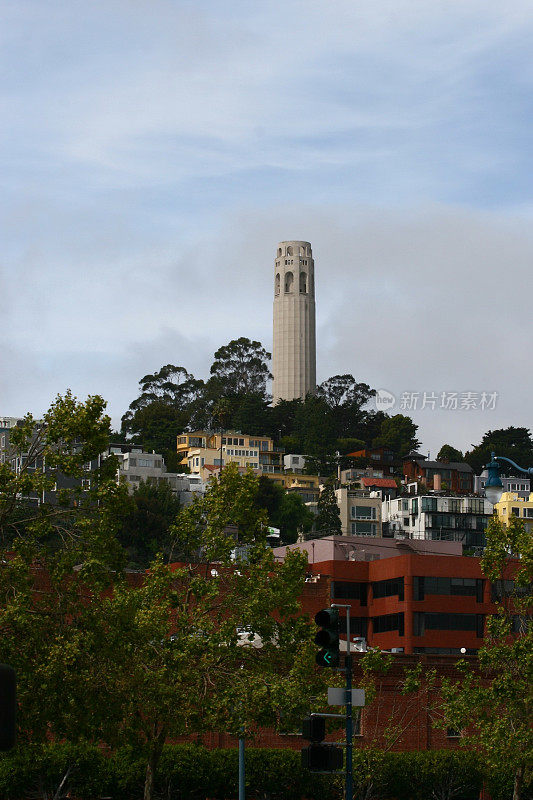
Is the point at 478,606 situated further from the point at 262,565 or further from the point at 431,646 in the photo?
the point at 262,565

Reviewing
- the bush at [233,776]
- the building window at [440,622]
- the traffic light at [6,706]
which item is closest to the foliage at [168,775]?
the bush at [233,776]

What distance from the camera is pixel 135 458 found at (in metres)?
173

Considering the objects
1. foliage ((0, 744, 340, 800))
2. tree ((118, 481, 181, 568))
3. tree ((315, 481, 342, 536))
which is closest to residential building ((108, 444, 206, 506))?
tree ((315, 481, 342, 536))

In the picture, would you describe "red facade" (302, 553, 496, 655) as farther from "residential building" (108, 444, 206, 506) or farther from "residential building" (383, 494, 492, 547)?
"residential building" (108, 444, 206, 506)

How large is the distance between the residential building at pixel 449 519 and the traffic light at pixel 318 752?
4505 inches

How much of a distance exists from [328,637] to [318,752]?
2241 mm

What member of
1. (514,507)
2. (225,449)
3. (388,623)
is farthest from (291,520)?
(388,623)

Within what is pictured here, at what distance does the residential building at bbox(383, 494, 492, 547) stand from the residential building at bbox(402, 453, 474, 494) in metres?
42.2

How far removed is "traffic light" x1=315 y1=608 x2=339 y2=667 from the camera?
879 inches

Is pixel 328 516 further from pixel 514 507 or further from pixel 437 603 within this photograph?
pixel 437 603

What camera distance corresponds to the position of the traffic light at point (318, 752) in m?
22.5

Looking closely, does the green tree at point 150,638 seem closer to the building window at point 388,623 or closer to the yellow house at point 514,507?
the building window at point 388,623

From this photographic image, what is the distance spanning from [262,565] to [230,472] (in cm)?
319

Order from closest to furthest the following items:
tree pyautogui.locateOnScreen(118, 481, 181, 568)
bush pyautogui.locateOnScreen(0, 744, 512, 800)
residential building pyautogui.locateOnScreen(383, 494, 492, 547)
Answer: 1. bush pyautogui.locateOnScreen(0, 744, 512, 800)
2. tree pyautogui.locateOnScreen(118, 481, 181, 568)
3. residential building pyautogui.locateOnScreen(383, 494, 492, 547)
